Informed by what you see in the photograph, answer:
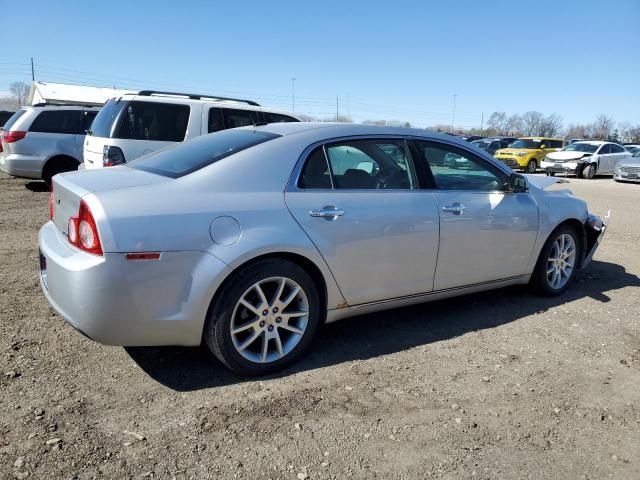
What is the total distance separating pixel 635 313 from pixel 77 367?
4559mm

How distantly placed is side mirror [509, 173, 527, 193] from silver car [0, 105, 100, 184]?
9020mm

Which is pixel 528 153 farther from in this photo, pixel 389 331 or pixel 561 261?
pixel 389 331

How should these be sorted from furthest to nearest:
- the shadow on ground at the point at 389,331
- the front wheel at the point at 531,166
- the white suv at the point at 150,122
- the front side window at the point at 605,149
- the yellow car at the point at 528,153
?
1. the front wheel at the point at 531,166
2. the yellow car at the point at 528,153
3. the front side window at the point at 605,149
4. the white suv at the point at 150,122
5. the shadow on ground at the point at 389,331

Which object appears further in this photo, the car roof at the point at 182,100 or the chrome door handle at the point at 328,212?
the car roof at the point at 182,100

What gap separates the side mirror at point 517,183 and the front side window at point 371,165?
1.08 m

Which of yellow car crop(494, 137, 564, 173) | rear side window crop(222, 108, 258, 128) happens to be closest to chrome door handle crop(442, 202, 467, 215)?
rear side window crop(222, 108, 258, 128)

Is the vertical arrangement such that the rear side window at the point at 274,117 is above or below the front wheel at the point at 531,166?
above

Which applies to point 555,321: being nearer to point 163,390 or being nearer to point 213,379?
point 213,379

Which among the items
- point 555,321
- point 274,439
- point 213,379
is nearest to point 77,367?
point 213,379

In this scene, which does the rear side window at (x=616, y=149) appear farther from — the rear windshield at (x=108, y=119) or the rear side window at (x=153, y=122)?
the rear windshield at (x=108, y=119)

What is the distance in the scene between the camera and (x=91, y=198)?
9.59 feet

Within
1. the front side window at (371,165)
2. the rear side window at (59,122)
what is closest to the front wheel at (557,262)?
the front side window at (371,165)

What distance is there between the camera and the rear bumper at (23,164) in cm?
1033

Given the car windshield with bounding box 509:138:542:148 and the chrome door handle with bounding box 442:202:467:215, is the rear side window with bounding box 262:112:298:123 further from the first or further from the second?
the car windshield with bounding box 509:138:542:148
